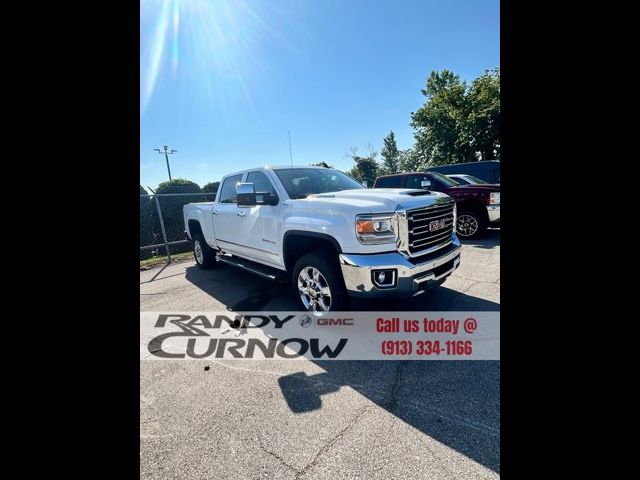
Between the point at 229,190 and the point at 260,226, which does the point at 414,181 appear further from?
the point at 260,226

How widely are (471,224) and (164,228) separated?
29.6 feet

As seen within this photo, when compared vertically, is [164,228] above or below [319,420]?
above

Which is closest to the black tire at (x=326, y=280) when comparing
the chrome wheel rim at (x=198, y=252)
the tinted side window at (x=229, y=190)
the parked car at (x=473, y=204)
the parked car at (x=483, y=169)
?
the tinted side window at (x=229, y=190)

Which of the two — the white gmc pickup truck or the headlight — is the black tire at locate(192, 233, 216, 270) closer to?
the white gmc pickup truck

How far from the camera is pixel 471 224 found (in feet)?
27.5

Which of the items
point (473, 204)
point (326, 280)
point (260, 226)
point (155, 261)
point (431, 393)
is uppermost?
point (260, 226)

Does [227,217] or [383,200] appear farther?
[227,217]

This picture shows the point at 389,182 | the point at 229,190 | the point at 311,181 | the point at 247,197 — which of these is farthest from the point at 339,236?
the point at 389,182
